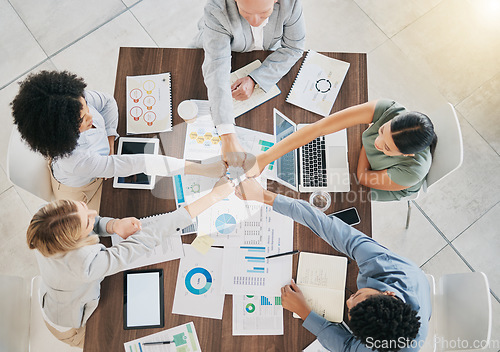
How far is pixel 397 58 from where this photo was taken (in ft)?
9.52

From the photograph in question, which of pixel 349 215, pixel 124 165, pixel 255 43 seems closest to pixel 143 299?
pixel 124 165

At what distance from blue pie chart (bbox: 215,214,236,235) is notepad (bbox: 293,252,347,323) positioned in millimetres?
307

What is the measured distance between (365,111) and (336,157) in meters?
0.23

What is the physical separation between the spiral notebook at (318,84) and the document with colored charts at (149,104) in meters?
0.55

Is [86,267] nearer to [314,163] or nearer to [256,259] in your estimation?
[256,259]

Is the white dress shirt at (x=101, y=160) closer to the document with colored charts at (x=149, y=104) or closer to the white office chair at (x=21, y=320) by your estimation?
the document with colored charts at (x=149, y=104)

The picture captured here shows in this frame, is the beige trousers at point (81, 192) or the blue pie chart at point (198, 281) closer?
the blue pie chart at point (198, 281)

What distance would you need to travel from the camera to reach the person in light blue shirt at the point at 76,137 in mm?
1538

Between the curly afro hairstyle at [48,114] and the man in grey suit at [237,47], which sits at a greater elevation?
the curly afro hairstyle at [48,114]

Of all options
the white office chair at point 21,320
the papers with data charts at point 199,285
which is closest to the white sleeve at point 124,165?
the papers with data charts at point 199,285

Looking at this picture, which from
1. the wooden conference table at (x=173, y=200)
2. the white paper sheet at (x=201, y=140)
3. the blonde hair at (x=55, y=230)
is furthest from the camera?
→ the white paper sheet at (x=201, y=140)

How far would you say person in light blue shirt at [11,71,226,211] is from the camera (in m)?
1.54

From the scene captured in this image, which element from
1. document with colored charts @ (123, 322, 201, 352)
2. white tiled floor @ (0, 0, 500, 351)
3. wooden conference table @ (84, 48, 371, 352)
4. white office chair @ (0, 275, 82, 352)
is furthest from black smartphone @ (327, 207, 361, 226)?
white office chair @ (0, 275, 82, 352)

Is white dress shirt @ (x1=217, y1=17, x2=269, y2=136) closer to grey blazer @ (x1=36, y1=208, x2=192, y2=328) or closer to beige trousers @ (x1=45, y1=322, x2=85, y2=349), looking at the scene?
grey blazer @ (x1=36, y1=208, x2=192, y2=328)
